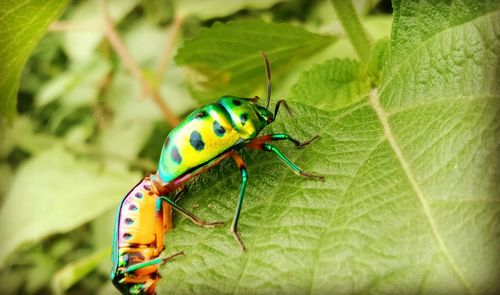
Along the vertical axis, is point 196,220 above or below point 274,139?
below

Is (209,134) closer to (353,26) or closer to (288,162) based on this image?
(288,162)

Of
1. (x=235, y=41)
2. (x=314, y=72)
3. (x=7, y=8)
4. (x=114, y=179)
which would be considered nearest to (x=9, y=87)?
(x=7, y=8)

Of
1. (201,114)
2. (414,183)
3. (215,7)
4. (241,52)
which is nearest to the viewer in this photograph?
(414,183)

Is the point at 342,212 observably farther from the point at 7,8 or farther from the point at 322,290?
the point at 7,8

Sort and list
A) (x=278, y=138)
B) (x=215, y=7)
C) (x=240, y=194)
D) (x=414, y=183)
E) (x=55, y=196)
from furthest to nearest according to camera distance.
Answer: (x=55, y=196)
(x=215, y=7)
(x=278, y=138)
(x=240, y=194)
(x=414, y=183)

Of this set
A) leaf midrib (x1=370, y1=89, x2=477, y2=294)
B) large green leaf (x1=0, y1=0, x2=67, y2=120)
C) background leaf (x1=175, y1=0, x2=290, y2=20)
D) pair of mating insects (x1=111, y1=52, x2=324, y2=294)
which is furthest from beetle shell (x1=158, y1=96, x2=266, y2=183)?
background leaf (x1=175, y1=0, x2=290, y2=20)

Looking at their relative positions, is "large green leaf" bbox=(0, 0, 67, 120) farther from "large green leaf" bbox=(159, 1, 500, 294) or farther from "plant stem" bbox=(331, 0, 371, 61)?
"plant stem" bbox=(331, 0, 371, 61)

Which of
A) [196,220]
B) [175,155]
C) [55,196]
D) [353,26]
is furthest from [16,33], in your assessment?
[55,196]

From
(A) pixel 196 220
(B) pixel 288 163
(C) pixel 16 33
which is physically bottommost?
(A) pixel 196 220

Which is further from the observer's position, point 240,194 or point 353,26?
point 353,26
